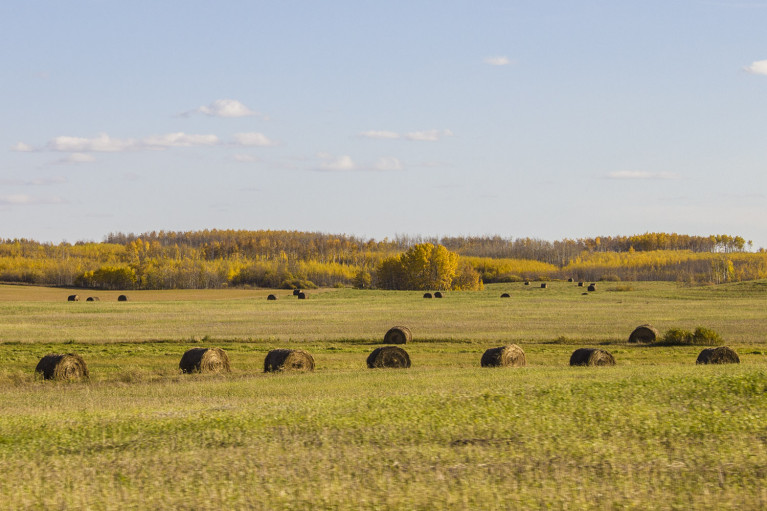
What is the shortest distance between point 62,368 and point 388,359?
1031cm

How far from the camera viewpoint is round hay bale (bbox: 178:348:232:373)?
91.7 ft

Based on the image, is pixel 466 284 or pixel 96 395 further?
pixel 466 284

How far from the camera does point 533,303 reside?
86.8 meters

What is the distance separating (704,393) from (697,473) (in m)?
6.03

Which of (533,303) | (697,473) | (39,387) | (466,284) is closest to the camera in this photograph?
(697,473)

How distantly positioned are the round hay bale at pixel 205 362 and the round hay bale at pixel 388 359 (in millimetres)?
4764

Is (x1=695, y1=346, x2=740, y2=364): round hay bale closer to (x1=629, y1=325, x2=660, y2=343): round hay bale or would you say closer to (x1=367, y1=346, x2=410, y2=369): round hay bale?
(x1=367, y1=346, x2=410, y2=369): round hay bale

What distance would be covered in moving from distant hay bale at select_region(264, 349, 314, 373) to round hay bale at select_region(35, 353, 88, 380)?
564 cm

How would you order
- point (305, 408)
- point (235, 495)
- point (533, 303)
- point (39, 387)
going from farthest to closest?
point (533, 303) → point (39, 387) → point (305, 408) → point (235, 495)

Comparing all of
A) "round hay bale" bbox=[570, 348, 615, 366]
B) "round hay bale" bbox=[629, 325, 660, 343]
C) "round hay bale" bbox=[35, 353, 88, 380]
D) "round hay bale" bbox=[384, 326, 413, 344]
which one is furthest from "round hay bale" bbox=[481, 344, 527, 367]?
"round hay bale" bbox=[629, 325, 660, 343]

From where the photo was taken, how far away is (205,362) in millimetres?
28078

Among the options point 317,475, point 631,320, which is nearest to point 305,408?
point 317,475

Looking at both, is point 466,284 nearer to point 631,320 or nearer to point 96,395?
point 631,320

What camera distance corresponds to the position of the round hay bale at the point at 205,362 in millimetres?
27953
